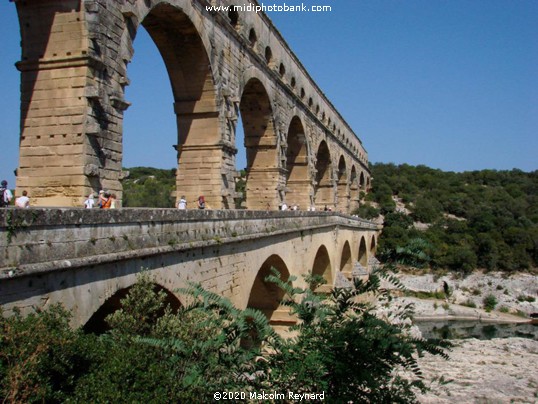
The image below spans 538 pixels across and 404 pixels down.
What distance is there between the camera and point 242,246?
33.2 feet

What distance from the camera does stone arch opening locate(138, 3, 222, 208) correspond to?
14.0 meters

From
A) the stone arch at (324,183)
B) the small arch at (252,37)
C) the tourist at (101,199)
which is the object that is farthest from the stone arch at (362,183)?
the tourist at (101,199)

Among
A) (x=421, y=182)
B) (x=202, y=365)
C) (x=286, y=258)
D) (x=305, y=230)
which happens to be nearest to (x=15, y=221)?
(x=202, y=365)

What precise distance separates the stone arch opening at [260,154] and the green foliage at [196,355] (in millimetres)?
15407

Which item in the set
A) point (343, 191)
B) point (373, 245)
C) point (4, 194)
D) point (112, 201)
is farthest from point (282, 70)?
point (373, 245)

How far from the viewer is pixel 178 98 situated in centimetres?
1484

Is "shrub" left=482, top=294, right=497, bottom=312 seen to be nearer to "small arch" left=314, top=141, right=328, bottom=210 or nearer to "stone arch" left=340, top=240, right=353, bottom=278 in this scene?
"stone arch" left=340, top=240, right=353, bottom=278

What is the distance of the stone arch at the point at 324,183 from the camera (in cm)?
3425

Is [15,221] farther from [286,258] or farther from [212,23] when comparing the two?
[212,23]

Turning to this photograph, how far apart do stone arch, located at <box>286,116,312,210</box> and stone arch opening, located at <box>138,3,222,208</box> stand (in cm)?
1217

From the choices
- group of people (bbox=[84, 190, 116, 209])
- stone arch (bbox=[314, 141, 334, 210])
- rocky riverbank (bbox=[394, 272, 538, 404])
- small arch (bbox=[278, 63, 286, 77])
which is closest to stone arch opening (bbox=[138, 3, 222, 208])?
group of people (bbox=[84, 190, 116, 209])

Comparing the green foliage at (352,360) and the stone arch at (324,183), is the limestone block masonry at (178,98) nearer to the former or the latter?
the stone arch at (324,183)

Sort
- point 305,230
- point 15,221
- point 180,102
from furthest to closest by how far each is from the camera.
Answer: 1. point 305,230
2. point 180,102
3. point 15,221

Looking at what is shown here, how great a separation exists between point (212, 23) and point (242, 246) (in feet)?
24.8
